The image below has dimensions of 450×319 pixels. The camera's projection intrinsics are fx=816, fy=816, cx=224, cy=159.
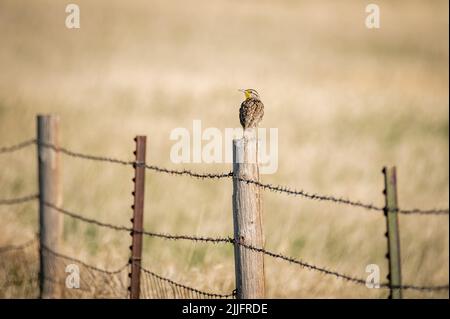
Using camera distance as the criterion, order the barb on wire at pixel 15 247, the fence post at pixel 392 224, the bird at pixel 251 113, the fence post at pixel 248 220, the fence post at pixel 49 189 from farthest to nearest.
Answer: the barb on wire at pixel 15 247 < the fence post at pixel 49 189 < the bird at pixel 251 113 < the fence post at pixel 248 220 < the fence post at pixel 392 224

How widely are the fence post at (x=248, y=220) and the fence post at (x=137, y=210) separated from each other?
1.32 meters

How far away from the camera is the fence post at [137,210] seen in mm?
6539

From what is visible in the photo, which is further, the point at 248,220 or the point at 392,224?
the point at 248,220

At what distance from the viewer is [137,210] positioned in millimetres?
6566

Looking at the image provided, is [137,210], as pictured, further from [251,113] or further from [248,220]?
[248,220]

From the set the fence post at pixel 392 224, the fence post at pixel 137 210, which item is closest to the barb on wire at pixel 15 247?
the fence post at pixel 137 210

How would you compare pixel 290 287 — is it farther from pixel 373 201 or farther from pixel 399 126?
pixel 399 126

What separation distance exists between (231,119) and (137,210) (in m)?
Answer: 8.75

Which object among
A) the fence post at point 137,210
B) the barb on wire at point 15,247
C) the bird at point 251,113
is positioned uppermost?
the bird at point 251,113

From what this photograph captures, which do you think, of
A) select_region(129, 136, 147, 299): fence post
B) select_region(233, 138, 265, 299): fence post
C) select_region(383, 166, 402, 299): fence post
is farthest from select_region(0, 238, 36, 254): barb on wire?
select_region(383, 166, 402, 299): fence post

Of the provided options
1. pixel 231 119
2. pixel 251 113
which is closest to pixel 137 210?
pixel 251 113

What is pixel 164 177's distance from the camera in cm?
1138

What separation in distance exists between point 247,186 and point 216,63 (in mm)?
19035

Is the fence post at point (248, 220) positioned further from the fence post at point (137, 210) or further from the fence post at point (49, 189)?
the fence post at point (49, 189)
